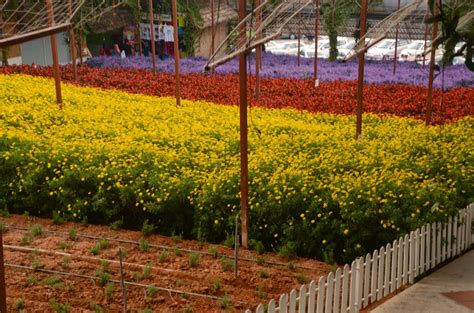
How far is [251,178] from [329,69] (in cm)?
1920

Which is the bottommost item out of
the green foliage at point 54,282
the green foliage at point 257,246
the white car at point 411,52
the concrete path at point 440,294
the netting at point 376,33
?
the concrete path at point 440,294

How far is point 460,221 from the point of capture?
8664mm

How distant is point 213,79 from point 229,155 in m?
14.1

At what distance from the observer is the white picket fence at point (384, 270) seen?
609 centimetres

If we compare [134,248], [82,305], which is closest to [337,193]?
[134,248]

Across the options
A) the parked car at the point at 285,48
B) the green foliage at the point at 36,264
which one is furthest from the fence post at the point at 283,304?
the parked car at the point at 285,48

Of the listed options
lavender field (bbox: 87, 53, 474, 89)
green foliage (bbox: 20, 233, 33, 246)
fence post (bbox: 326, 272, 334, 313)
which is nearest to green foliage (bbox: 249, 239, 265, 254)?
fence post (bbox: 326, 272, 334, 313)

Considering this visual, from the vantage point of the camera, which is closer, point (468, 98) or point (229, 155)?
point (229, 155)

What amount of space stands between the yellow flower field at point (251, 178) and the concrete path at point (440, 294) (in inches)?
28.0

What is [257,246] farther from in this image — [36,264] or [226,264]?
[36,264]

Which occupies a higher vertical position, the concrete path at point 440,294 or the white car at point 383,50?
the white car at point 383,50

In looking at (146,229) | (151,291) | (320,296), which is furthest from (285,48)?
(320,296)

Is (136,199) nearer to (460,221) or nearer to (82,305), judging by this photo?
(82,305)

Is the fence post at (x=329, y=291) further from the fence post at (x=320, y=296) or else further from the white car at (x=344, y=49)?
the white car at (x=344, y=49)
